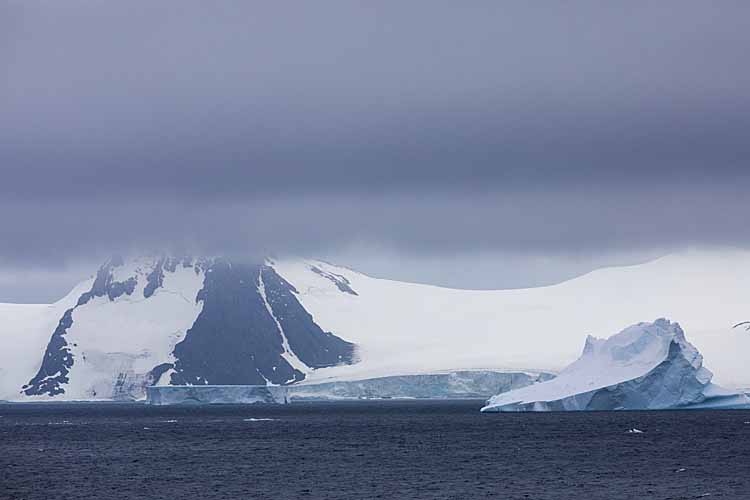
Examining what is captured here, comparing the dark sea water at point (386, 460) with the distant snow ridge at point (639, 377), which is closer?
the dark sea water at point (386, 460)

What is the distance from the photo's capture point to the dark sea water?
8512 cm

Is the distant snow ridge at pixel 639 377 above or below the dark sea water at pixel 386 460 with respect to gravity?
above

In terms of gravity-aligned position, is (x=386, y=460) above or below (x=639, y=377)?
below

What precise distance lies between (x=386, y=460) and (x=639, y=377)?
53028 millimetres

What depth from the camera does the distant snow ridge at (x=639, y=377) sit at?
153 m

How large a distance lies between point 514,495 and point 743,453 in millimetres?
36179

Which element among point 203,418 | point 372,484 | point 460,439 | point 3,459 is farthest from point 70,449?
point 203,418

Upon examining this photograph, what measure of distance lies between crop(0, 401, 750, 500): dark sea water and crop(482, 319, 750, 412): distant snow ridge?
2.71 meters

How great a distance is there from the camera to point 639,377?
154750 millimetres

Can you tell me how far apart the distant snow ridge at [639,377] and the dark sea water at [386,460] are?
2713 millimetres

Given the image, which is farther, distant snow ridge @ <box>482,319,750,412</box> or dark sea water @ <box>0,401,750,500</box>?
distant snow ridge @ <box>482,319,750,412</box>

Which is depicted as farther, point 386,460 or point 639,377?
point 639,377

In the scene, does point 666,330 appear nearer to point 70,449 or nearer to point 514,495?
point 70,449

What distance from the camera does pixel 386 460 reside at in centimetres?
10894
